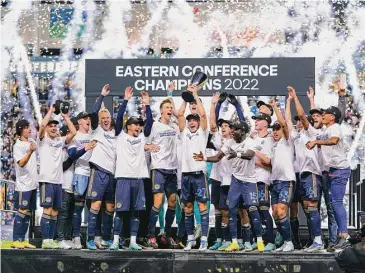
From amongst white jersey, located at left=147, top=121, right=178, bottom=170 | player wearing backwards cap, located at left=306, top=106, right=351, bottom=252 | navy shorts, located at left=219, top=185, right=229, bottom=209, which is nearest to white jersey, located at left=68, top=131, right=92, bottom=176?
white jersey, located at left=147, top=121, right=178, bottom=170

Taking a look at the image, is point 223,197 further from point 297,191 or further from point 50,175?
point 50,175

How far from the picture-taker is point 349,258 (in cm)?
1002

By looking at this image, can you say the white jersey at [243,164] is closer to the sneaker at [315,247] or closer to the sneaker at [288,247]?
the sneaker at [288,247]

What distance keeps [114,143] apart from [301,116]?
8.13ft

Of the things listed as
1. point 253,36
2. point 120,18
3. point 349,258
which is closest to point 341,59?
point 253,36

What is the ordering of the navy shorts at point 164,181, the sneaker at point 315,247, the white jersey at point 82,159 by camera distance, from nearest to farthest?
the sneaker at point 315,247 → the navy shorts at point 164,181 → the white jersey at point 82,159

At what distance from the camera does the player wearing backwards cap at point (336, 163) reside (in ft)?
41.3

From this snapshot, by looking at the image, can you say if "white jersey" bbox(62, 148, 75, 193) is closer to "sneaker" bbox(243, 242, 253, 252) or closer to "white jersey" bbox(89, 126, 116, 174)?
"white jersey" bbox(89, 126, 116, 174)

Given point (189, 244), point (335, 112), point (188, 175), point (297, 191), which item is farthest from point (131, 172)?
point (335, 112)

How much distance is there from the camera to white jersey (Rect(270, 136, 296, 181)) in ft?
42.2

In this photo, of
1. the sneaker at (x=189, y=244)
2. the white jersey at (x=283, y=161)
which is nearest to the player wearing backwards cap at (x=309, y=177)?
the white jersey at (x=283, y=161)

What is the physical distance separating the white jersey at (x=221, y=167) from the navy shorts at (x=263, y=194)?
403mm

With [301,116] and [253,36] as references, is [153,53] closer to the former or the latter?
[253,36]

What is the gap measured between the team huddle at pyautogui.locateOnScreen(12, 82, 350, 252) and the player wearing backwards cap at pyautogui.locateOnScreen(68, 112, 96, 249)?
0.04ft
